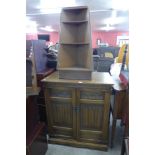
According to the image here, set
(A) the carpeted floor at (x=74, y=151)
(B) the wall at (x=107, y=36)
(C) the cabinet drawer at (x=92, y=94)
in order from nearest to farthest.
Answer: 1. (C) the cabinet drawer at (x=92, y=94)
2. (A) the carpeted floor at (x=74, y=151)
3. (B) the wall at (x=107, y=36)

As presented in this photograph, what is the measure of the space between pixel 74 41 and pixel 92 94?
0.71 m

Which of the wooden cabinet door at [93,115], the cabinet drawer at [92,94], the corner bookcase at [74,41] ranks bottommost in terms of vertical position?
the wooden cabinet door at [93,115]

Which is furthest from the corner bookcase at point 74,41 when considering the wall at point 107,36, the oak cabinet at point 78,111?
the wall at point 107,36

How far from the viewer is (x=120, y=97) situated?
1888 mm

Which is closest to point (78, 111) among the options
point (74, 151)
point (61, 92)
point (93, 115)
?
point (93, 115)

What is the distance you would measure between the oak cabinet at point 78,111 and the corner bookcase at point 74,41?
13 centimetres

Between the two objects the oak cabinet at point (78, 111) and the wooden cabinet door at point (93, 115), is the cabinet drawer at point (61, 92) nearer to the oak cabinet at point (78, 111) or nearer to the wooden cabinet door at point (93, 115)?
the oak cabinet at point (78, 111)

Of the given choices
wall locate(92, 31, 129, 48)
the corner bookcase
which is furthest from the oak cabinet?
wall locate(92, 31, 129, 48)

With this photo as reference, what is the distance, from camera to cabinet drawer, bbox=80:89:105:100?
1852mm

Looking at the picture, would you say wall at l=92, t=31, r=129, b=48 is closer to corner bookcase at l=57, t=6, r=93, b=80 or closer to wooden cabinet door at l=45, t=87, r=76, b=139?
corner bookcase at l=57, t=6, r=93, b=80

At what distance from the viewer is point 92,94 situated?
1874 millimetres

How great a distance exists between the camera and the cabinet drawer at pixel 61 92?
6.31ft
